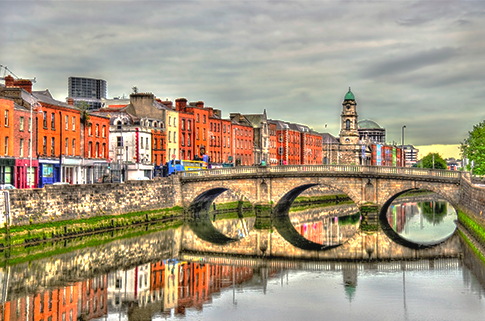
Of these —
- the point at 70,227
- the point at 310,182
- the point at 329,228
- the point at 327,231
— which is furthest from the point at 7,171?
the point at 329,228

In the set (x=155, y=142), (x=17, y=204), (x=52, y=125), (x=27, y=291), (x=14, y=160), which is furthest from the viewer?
(x=155, y=142)

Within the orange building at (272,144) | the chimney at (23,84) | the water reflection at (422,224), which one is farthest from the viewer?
the orange building at (272,144)

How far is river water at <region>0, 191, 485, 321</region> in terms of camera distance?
95.9 feet

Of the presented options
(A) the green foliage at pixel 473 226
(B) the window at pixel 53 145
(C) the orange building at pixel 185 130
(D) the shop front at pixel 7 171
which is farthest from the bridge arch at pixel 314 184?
(D) the shop front at pixel 7 171

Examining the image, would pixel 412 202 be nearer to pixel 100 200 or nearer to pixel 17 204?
pixel 100 200

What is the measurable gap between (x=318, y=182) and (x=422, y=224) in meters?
13.7

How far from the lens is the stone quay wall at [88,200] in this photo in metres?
45.5

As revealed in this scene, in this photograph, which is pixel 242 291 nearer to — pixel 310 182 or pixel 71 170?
pixel 310 182

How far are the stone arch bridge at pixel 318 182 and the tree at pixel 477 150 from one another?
18.5 metres

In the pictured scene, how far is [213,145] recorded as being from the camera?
100000 millimetres

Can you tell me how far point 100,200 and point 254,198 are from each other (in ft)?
62.2

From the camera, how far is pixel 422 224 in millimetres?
Answer: 69688

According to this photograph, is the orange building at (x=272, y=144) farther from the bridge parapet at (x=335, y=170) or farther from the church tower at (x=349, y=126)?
the bridge parapet at (x=335, y=170)

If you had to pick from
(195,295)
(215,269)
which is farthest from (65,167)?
(195,295)
